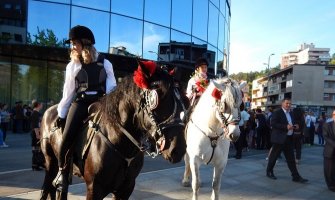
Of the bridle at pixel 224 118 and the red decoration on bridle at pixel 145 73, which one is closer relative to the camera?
the red decoration on bridle at pixel 145 73

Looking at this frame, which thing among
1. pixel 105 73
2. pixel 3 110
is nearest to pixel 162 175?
pixel 105 73

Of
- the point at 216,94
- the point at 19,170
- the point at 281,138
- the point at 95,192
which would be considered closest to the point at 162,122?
the point at 95,192

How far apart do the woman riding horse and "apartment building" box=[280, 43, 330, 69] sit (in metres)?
110

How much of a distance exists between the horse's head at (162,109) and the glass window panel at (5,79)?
19883 millimetres

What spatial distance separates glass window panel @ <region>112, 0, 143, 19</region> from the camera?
20400mm

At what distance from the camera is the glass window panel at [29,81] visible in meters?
21.2

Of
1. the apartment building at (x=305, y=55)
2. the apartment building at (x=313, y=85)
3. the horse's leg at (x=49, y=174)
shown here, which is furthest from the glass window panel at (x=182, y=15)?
the apartment building at (x=305, y=55)

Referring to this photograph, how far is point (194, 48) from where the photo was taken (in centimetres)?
2414

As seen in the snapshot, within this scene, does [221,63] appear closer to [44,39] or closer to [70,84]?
[44,39]

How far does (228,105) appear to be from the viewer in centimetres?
555

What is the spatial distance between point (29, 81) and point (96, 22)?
591cm

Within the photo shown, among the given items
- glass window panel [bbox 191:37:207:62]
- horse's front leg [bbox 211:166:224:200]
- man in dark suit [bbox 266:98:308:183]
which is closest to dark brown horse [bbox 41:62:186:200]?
horse's front leg [bbox 211:166:224:200]

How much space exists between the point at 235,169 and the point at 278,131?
199cm

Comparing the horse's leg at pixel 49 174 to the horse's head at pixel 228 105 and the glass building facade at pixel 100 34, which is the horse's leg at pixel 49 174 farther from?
the glass building facade at pixel 100 34
